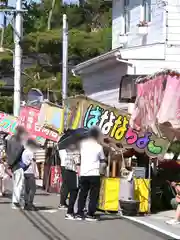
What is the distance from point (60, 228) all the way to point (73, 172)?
5.24ft

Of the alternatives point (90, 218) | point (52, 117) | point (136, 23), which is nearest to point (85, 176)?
point (90, 218)

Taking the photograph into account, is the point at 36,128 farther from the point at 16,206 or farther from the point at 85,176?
the point at 85,176

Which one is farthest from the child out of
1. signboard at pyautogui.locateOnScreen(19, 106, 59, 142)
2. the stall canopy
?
signboard at pyautogui.locateOnScreen(19, 106, 59, 142)

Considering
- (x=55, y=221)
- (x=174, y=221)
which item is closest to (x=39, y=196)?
(x=55, y=221)

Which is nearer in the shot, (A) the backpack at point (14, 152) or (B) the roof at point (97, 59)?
(A) the backpack at point (14, 152)

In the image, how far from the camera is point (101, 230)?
10156 mm

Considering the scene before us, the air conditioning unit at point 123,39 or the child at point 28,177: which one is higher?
the air conditioning unit at point 123,39

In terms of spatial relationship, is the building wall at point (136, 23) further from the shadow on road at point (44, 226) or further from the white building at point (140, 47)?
the shadow on road at point (44, 226)

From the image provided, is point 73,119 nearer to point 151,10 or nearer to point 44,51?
point 151,10

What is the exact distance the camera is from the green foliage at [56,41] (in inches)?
1277

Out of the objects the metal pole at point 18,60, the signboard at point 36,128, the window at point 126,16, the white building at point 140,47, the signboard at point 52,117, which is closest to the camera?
the signboard at point 52,117

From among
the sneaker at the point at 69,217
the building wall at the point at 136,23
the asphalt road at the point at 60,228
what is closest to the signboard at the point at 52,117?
the asphalt road at the point at 60,228

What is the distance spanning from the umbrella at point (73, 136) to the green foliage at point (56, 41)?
15776 mm

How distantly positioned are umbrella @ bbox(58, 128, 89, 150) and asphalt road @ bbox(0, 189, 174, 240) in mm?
1550
